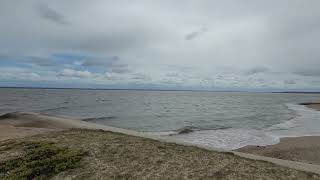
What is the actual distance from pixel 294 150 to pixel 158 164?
10.2 m

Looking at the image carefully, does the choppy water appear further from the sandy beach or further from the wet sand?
the sandy beach

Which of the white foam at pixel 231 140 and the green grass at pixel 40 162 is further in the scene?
the white foam at pixel 231 140

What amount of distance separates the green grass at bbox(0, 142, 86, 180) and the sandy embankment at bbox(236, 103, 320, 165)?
10226 mm

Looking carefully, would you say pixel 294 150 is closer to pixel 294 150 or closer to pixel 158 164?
pixel 294 150

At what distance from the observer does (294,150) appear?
49.4 ft

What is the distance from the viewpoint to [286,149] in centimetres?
1541

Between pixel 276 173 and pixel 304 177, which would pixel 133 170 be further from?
pixel 304 177

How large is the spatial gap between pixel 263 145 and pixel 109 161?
40.1ft

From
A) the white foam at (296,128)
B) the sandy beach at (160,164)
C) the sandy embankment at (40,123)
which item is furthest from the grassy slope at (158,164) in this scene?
the white foam at (296,128)

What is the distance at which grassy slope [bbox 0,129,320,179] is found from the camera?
7543 millimetres

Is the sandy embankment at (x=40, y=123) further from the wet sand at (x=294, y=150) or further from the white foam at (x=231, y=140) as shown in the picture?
the wet sand at (x=294, y=150)

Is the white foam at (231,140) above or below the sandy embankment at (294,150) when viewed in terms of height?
below

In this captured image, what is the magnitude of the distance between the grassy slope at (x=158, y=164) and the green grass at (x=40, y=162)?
0.31 metres

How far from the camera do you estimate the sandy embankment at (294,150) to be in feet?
44.2
